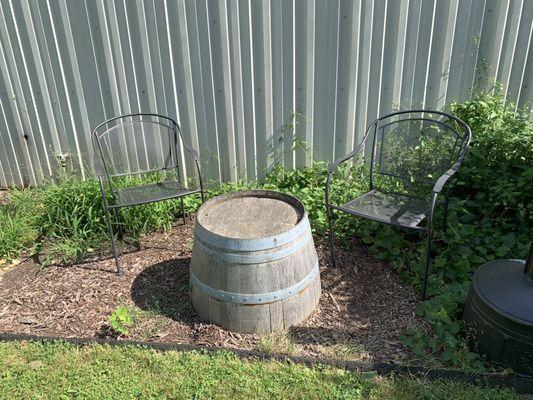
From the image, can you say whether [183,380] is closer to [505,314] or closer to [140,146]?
[505,314]

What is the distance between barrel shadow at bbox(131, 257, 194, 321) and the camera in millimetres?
3123

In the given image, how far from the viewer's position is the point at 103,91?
442 centimetres

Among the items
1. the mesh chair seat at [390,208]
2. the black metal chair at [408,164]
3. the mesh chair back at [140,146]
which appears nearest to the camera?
the mesh chair seat at [390,208]

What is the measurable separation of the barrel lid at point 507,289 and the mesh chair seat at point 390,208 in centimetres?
56

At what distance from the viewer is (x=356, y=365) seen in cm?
260

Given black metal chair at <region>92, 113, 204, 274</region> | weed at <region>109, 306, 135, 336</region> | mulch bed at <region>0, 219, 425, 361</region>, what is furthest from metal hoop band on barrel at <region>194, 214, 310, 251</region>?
black metal chair at <region>92, 113, 204, 274</region>

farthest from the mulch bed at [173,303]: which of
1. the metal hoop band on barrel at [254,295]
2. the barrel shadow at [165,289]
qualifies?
the metal hoop band on barrel at [254,295]

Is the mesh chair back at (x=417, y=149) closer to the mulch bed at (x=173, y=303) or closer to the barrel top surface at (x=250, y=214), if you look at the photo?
the mulch bed at (x=173, y=303)

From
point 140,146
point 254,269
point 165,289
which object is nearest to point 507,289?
point 254,269

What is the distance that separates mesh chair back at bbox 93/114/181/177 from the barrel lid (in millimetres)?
2667

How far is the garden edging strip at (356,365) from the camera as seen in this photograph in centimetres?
246

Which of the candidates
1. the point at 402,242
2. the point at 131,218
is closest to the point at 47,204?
the point at 131,218

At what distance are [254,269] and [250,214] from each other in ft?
1.56

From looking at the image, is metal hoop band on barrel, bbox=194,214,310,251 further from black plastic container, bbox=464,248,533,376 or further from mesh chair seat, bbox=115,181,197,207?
black plastic container, bbox=464,248,533,376
